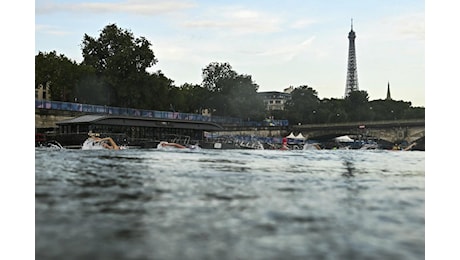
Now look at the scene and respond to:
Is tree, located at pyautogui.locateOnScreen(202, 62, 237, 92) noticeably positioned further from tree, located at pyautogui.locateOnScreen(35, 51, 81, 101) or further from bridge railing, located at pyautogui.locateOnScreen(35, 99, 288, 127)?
tree, located at pyautogui.locateOnScreen(35, 51, 81, 101)

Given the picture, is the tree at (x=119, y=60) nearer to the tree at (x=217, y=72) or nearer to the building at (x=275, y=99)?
the tree at (x=217, y=72)

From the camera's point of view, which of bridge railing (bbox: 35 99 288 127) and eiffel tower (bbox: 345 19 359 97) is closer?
bridge railing (bbox: 35 99 288 127)

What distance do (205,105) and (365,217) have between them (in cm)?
218

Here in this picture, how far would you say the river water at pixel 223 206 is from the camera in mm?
3834

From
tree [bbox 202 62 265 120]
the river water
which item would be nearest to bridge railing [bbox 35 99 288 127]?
tree [bbox 202 62 265 120]

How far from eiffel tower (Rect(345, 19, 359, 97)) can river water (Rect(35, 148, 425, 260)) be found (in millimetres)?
768

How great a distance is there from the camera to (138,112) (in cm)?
541

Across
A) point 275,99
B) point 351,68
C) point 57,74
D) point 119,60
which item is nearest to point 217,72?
point 275,99

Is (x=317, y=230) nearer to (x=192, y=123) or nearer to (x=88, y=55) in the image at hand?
(x=192, y=123)

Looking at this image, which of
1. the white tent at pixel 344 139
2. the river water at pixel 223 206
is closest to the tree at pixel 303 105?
the white tent at pixel 344 139

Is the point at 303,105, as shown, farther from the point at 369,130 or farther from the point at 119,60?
the point at 119,60

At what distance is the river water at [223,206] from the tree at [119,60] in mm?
752

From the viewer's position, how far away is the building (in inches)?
215
